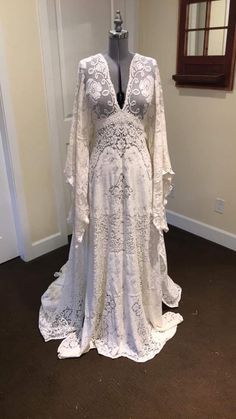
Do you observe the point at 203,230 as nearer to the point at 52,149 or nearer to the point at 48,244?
the point at 48,244

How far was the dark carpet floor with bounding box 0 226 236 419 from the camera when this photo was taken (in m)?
1.51

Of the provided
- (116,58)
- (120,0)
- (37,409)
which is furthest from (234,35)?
(37,409)

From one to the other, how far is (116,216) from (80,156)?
0.31m

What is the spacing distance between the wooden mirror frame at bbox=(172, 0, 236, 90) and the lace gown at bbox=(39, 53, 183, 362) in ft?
3.02

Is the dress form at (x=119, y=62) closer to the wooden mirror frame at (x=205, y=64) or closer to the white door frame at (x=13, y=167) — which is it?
the white door frame at (x=13, y=167)

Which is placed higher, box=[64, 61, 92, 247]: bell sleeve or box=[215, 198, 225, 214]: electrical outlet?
box=[64, 61, 92, 247]: bell sleeve

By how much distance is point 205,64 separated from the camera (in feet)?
7.82

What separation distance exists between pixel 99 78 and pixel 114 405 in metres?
1.37

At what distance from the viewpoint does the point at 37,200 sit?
2484 millimetres

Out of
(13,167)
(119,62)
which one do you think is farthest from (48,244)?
(119,62)

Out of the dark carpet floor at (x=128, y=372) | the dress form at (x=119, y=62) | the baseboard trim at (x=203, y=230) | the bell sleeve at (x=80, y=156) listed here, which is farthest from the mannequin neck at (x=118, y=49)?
the baseboard trim at (x=203, y=230)

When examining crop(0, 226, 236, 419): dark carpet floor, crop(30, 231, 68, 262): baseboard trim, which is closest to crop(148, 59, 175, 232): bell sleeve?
crop(0, 226, 236, 419): dark carpet floor

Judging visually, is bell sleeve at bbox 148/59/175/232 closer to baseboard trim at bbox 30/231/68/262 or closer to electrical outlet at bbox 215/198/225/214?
electrical outlet at bbox 215/198/225/214

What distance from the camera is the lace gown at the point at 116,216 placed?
1.52m
